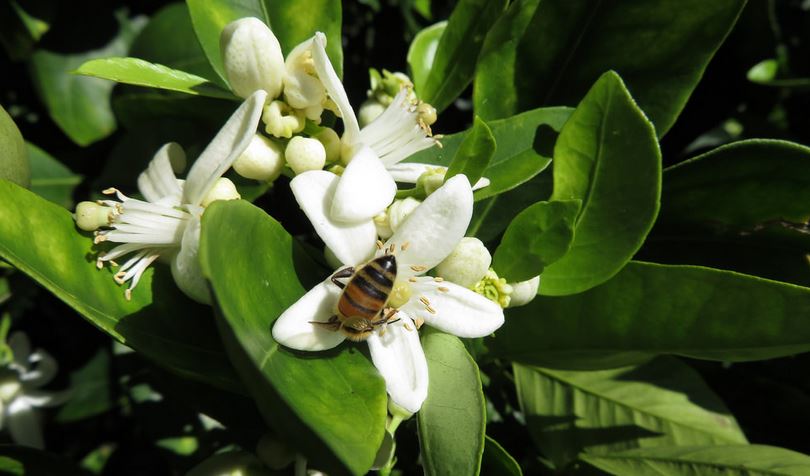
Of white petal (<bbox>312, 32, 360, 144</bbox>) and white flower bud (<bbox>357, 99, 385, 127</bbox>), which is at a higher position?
white petal (<bbox>312, 32, 360, 144</bbox>)

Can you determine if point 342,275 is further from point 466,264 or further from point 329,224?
point 466,264

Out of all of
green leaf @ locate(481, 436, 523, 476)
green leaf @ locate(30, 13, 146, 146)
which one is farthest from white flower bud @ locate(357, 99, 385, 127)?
green leaf @ locate(30, 13, 146, 146)

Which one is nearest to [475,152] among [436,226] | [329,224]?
[436,226]

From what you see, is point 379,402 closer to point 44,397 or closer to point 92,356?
point 44,397

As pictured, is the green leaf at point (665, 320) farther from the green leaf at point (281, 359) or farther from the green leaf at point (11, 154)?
the green leaf at point (11, 154)

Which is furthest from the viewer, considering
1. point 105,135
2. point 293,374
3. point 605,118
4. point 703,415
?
point 105,135

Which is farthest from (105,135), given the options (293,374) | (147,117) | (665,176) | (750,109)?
(750,109)

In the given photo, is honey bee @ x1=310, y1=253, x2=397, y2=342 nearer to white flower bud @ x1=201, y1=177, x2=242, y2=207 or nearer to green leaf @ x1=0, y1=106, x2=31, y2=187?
white flower bud @ x1=201, y1=177, x2=242, y2=207

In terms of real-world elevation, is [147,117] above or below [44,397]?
above
